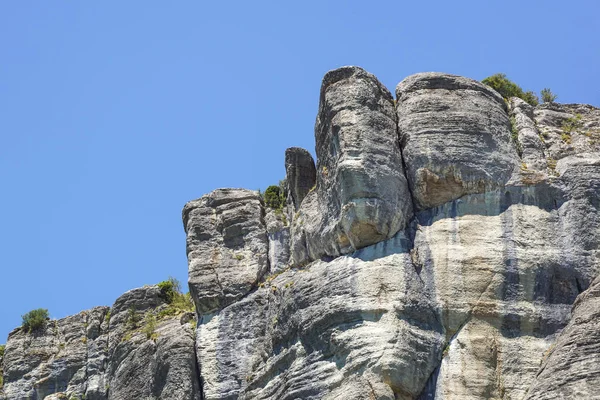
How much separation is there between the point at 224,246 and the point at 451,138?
30.4 feet

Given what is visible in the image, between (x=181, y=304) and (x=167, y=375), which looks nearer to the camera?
(x=167, y=375)

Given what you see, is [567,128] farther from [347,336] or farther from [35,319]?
[35,319]

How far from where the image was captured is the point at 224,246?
51.2m

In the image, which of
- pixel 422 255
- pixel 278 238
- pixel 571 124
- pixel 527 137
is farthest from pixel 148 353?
pixel 571 124

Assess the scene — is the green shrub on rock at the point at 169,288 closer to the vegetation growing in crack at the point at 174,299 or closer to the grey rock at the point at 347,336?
the vegetation growing in crack at the point at 174,299

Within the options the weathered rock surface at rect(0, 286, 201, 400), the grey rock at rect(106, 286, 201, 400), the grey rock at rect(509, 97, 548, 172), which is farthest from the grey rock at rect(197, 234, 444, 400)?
the grey rock at rect(509, 97, 548, 172)

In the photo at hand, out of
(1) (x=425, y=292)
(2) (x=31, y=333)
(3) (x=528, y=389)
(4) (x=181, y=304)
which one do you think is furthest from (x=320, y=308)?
(2) (x=31, y=333)

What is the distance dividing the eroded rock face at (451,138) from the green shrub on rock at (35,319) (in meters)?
17.0

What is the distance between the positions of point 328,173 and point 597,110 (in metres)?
9.33

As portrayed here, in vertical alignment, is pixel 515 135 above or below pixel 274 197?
below

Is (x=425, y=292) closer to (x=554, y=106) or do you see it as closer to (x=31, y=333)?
(x=554, y=106)

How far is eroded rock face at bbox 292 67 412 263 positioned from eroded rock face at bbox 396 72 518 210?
0.53 meters

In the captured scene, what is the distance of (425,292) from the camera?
43844mm

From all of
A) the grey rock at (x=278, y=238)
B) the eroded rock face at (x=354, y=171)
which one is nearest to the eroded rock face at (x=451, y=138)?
the eroded rock face at (x=354, y=171)
